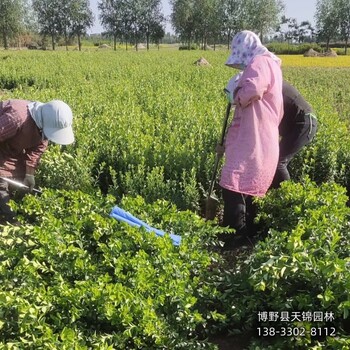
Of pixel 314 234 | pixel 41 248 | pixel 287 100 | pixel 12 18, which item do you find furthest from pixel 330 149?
pixel 12 18

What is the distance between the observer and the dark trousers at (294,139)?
4.44m

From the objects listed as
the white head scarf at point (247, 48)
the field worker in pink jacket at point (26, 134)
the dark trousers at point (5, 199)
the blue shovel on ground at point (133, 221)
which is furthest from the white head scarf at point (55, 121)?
the white head scarf at point (247, 48)

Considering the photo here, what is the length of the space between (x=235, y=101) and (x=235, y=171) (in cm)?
61

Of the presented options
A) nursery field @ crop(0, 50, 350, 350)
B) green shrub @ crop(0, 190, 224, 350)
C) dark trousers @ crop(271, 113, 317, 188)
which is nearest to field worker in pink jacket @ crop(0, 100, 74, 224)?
nursery field @ crop(0, 50, 350, 350)

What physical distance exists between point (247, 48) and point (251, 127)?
2.17 feet

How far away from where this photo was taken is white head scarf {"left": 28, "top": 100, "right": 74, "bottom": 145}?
4.04m

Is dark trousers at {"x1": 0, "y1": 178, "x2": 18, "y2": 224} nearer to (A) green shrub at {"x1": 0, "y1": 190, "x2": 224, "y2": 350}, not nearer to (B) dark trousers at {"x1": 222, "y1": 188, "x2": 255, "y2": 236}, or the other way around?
(A) green shrub at {"x1": 0, "y1": 190, "x2": 224, "y2": 350}

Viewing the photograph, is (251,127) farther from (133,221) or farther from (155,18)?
(155,18)

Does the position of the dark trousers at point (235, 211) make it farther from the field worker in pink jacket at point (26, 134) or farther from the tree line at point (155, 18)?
the tree line at point (155, 18)

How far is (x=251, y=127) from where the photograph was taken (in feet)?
12.3

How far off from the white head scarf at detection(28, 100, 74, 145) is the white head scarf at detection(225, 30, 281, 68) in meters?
1.63

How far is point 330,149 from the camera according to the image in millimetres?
5375

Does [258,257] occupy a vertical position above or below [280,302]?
above

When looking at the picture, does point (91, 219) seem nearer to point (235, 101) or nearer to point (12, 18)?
point (235, 101)
